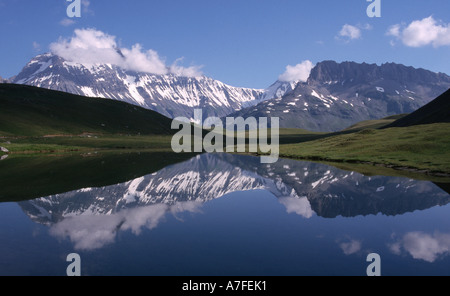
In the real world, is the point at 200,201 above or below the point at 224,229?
above

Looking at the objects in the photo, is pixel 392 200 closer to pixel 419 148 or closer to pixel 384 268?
pixel 384 268

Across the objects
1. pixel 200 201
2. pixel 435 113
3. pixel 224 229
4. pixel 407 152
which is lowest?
pixel 224 229

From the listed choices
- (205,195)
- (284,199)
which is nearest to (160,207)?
(205,195)

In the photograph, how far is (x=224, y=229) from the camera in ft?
84.3

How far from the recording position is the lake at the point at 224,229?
705 inches

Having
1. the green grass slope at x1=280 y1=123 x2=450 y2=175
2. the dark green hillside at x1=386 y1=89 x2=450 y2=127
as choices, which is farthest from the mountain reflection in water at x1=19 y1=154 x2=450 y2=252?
the dark green hillside at x1=386 y1=89 x2=450 y2=127

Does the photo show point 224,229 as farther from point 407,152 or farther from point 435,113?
point 435,113

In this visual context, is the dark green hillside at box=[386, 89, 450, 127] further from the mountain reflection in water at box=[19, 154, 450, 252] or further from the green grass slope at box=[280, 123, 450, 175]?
the mountain reflection in water at box=[19, 154, 450, 252]

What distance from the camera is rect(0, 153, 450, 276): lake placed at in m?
17.9

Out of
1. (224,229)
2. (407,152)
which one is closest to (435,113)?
(407,152)

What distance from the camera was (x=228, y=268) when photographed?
17344 mm

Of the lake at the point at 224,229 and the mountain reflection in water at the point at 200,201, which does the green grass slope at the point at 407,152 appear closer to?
the mountain reflection in water at the point at 200,201

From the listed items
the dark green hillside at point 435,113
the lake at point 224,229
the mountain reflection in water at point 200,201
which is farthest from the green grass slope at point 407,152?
the dark green hillside at point 435,113
